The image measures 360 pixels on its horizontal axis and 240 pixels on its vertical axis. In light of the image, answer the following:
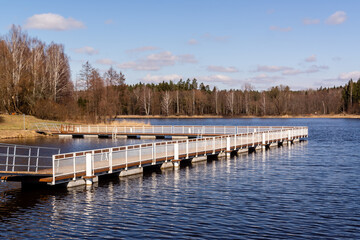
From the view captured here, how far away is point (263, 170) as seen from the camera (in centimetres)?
3022

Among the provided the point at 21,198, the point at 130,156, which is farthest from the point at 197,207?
the point at 130,156

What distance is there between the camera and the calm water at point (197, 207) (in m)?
15.4

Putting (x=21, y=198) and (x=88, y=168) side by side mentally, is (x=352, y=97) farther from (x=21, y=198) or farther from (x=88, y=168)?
(x=21, y=198)

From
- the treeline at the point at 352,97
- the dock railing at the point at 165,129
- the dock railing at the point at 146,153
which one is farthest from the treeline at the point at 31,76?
the treeline at the point at 352,97

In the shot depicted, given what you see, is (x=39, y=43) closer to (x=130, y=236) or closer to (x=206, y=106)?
(x=130, y=236)

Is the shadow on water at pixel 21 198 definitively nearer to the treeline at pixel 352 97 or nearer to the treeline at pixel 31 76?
the treeline at pixel 31 76

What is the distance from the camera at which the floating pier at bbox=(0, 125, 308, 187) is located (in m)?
22.3

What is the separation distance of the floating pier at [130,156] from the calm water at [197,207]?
2.70 ft

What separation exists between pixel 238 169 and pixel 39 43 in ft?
221

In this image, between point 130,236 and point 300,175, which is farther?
point 300,175

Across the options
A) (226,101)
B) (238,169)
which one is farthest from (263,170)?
(226,101)

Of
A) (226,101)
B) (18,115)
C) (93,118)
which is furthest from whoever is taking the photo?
(226,101)

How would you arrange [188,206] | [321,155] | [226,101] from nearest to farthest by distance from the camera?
[188,206], [321,155], [226,101]

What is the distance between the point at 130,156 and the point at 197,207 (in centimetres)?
943
